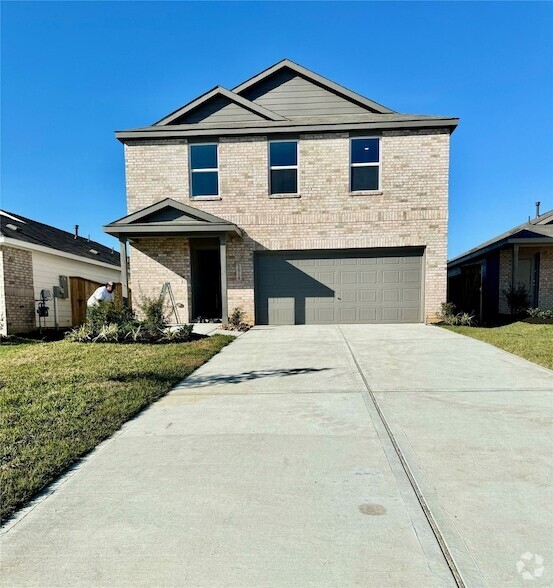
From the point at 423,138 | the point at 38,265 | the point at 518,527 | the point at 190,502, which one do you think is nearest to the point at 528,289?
the point at 423,138

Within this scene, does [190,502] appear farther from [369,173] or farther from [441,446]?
[369,173]

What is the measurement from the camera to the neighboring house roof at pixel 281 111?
38.7ft

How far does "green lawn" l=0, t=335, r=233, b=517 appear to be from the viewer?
9.11ft

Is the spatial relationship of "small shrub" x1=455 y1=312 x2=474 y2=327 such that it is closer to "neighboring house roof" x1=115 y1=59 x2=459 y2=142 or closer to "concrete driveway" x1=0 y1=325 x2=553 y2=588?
"neighboring house roof" x1=115 y1=59 x2=459 y2=142

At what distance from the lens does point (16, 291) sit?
11.6 m

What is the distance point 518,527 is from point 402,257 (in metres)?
10.8

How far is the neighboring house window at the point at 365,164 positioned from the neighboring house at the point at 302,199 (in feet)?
0.11

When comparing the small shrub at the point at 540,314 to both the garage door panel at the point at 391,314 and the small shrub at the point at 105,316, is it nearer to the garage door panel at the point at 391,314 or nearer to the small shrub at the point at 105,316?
the garage door panel at the point at 391,314

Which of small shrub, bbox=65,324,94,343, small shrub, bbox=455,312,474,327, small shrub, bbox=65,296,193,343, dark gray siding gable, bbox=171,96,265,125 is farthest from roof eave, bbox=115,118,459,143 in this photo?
small shrub, bbox=65,324,94,343

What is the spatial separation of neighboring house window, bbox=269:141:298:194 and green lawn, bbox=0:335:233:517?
6.50 m

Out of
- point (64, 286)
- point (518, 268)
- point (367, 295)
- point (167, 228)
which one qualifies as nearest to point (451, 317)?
point (367, 295)

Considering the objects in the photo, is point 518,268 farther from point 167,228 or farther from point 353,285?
point 167,228

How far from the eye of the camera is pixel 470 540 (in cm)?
198

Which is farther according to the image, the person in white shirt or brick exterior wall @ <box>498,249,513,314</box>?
brick exterior wall @ <box>498,249,513,314</box>
